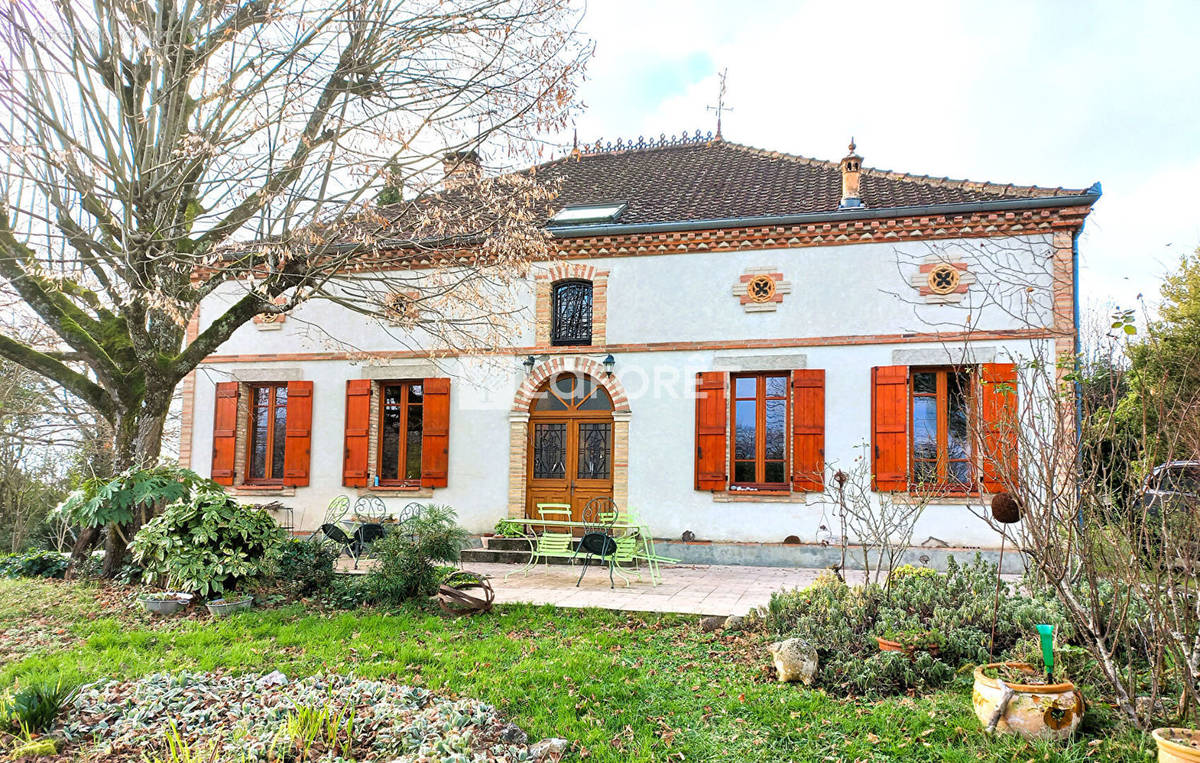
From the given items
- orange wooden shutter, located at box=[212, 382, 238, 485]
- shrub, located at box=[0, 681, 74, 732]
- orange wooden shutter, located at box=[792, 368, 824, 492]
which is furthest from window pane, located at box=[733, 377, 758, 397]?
shrub, located at box=[0, 681, 74, 732]

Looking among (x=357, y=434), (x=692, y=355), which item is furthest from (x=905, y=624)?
(x=357, y=434)

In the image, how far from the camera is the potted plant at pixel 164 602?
634 cm

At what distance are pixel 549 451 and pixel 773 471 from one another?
330 cm

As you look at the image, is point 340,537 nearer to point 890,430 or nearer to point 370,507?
point 370,507

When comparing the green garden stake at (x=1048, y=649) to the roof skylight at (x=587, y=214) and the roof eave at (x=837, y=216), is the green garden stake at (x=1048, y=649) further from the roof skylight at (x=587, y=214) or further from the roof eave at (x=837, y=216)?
the roof skylight at (x=587, y=214)

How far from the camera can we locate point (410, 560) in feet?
21.7

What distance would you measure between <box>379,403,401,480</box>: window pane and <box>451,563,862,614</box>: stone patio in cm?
244

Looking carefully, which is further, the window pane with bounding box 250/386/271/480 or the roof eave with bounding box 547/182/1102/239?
the window pane with bounding box 250/386/271/480

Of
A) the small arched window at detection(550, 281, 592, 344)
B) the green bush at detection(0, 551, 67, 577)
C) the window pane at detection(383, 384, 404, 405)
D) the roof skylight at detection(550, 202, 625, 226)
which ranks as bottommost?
the green bush at detection(0, 551, 67, 577)

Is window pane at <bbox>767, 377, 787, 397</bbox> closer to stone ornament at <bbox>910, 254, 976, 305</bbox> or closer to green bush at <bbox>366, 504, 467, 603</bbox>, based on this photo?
stone ornament at <bbox>910, 254, 976, 305</bbox>

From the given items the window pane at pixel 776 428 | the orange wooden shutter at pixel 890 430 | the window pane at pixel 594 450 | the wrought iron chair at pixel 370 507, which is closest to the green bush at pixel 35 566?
the wrought iron chair at pixel 370 507

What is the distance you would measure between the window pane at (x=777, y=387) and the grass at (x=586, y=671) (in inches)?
194

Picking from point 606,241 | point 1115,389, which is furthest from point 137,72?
point 1115,389

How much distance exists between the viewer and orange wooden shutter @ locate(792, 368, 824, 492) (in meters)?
9.98
